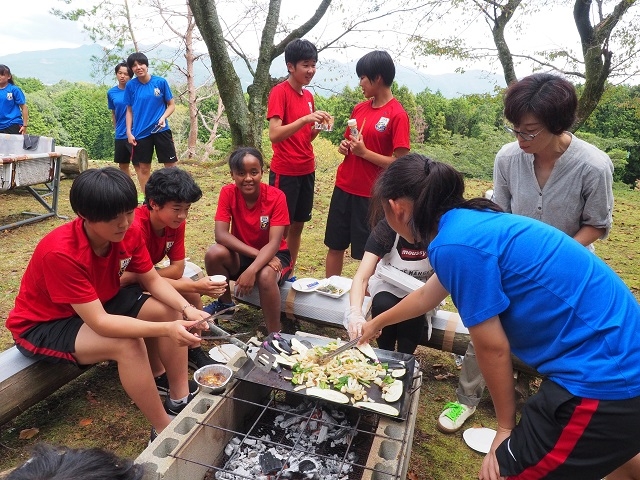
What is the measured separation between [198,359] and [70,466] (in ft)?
7.20

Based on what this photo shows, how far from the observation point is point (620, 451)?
60.8 inches

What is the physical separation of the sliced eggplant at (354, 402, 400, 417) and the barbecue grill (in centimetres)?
6

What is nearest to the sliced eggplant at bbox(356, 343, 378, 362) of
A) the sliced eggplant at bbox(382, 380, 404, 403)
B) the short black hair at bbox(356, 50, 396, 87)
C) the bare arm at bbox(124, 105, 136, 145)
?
the sliced eggplant at bbox(382, 380, 404, 403)

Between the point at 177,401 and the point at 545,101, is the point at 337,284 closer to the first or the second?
the point at 177,401

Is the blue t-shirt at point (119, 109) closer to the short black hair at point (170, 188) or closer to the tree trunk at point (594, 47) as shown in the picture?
the short black hair at point (170, 188)

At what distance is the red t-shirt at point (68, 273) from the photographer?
7.20 feet

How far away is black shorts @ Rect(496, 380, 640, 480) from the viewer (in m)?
1.49

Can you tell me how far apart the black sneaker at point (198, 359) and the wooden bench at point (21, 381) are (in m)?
0.87

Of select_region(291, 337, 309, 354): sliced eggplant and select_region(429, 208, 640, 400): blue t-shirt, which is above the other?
select_region(429, 208, 640, 400): blue t-shirt

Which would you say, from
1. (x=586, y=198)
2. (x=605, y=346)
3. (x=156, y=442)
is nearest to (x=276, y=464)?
(x=156, y=442)

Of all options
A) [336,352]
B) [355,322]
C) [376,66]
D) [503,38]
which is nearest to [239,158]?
[376,66]

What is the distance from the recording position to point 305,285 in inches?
140

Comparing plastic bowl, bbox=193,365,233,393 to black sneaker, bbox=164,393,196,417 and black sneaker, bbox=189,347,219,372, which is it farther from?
black sneaker, bbox=189,347,219,372

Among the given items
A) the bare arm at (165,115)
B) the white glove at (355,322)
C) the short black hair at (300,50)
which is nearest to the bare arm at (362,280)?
the white glove at (355,322)
